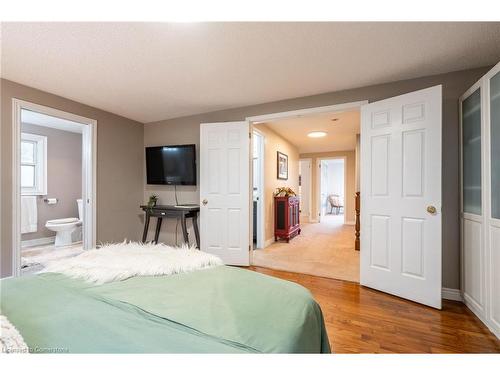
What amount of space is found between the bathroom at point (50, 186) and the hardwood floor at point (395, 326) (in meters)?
4.08


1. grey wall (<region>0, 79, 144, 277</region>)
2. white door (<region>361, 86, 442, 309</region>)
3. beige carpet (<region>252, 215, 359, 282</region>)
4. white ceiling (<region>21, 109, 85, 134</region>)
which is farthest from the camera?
white ceiling (<region>21, 109, 85, 134</region>)

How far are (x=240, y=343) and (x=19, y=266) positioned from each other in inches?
121

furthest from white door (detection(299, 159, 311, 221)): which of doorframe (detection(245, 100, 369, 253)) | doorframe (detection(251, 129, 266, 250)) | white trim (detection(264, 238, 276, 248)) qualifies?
doorframe (detection(245, 100, 369, 253))

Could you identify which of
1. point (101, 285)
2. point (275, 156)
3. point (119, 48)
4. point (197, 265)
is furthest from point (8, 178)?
point (275, 156)

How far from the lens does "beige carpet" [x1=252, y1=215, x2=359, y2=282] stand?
313 centimetres

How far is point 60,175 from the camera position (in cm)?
484

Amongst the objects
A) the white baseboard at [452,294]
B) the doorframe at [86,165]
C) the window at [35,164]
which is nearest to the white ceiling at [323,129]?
the white baseboard at [452,294]

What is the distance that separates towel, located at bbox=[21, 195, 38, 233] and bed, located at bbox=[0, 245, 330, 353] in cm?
416

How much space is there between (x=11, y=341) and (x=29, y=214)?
4912 mm

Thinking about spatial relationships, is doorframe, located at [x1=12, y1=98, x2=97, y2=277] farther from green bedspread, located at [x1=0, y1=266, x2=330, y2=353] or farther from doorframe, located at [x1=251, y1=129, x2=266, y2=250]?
doorframe, located at [x1=251, y1=129, x2=266, y2=250]

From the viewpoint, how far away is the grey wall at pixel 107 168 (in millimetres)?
2463
